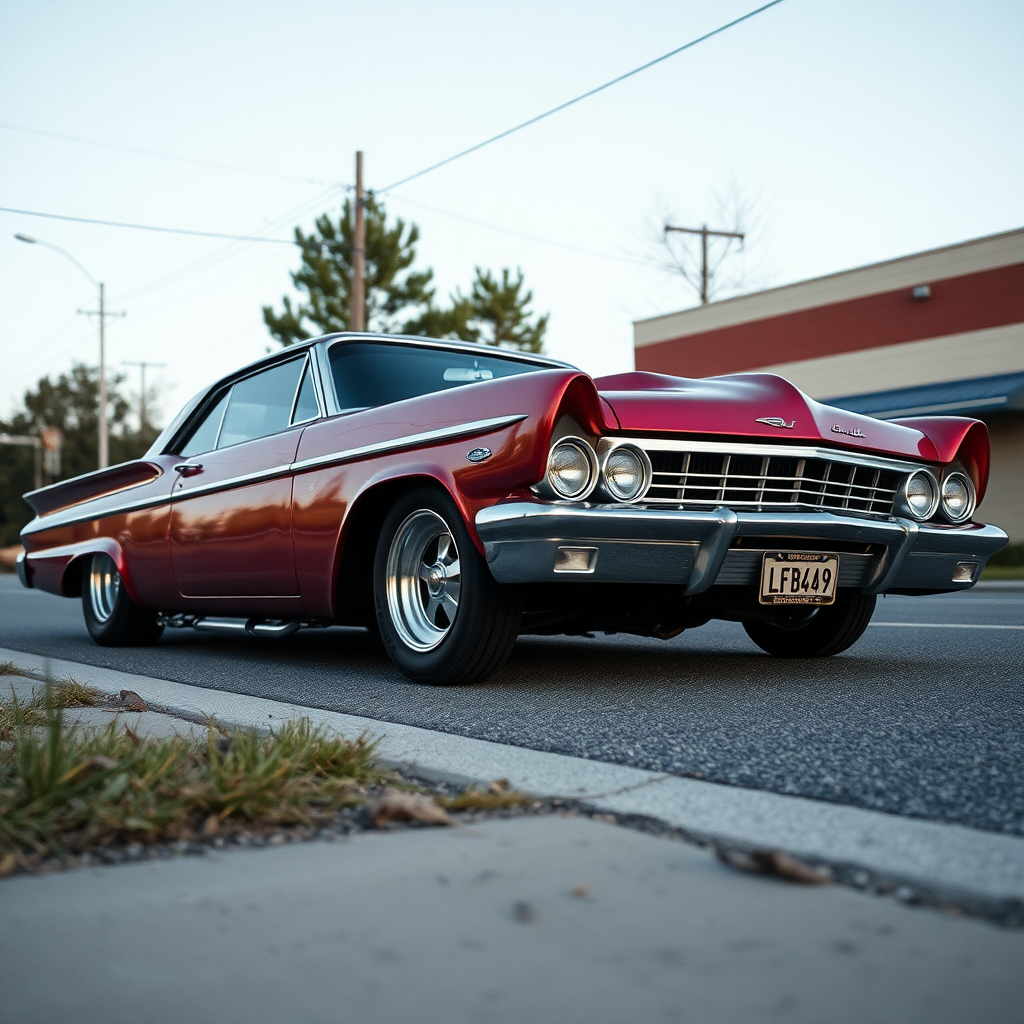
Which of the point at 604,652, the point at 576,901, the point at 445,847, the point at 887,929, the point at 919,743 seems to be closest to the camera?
the point at 887,929

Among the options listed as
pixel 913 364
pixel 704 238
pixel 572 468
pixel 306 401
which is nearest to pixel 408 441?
pixel 572 468

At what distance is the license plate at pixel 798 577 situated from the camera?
13.5 feet

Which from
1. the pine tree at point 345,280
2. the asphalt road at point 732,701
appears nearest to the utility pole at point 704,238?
Answer: the pine tree at point 345,280

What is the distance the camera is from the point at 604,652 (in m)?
5.76

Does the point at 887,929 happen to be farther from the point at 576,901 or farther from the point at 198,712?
the point at 198,712

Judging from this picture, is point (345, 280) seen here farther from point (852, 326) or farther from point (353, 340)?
point (353, 340)

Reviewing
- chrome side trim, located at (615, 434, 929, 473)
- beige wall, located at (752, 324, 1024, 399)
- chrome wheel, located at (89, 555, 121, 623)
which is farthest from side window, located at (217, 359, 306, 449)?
beige wall, located at (752, 324, 1024, 399)

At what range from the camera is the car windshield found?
199 inches

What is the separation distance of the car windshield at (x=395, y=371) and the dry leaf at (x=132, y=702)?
1623mm

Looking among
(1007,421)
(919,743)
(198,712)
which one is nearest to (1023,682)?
(919,743)

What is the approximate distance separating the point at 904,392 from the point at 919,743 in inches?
862

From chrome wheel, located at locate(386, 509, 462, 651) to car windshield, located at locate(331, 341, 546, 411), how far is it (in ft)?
2.47

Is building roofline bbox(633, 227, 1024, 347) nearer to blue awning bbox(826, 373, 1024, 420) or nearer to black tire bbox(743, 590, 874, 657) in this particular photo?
blue awning bbox(826, 373, 1024, 420)

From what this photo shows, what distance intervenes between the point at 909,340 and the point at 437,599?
70.6 feet
